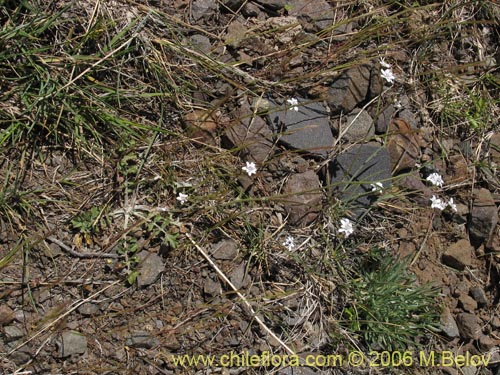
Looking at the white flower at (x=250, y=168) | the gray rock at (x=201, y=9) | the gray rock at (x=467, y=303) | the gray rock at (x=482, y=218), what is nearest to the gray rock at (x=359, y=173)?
the white flower at (x=250, y=168)

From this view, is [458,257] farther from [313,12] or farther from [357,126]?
[313,12]

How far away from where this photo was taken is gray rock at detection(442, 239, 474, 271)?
13.6ft

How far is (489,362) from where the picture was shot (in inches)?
159

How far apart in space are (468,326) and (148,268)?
2170 millimetres

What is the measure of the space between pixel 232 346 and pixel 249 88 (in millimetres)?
1699

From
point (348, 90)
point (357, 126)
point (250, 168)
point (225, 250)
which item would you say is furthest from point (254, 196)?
point (348, 90)

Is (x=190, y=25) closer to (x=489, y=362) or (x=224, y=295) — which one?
(x=224, y=295)

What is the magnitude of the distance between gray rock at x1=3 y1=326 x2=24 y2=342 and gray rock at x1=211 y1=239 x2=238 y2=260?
1.19m

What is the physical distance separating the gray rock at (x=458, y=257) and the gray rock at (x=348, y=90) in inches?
47.9

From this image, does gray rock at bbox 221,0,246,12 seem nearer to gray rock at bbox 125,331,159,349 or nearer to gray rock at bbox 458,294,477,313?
gray rock at bbox 125,331,159,349

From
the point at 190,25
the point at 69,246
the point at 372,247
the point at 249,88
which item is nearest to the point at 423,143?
the point at 372,247

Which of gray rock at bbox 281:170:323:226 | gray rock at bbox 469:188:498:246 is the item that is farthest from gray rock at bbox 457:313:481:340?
gray rock at bbox 281:170:323:226

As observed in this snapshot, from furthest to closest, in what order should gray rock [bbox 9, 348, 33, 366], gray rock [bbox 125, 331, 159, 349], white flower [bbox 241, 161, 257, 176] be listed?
white flower [bbox 241, 161, 257, 176] → gray rock [bbox 125, 331, 159, 349] → gray rock [bbox 9, 348, 33, 366]

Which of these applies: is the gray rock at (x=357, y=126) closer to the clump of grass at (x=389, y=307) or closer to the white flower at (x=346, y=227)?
the white flower at (x=346, y=227)
